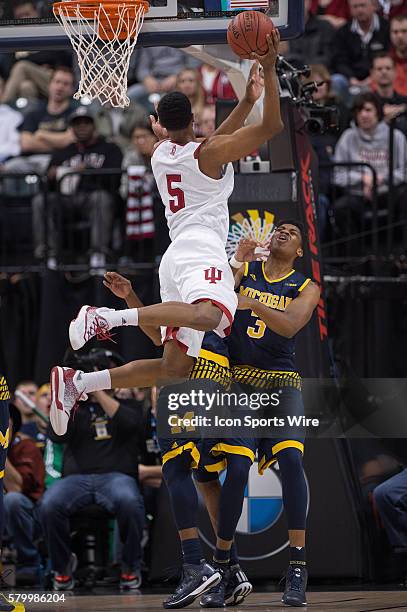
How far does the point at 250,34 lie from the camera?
271 inches

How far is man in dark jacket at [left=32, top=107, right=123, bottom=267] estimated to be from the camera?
12.7 meters

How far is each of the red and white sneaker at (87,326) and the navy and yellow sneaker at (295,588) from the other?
6.32 feet

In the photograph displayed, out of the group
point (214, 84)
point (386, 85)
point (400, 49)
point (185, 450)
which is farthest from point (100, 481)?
point (400, 49)

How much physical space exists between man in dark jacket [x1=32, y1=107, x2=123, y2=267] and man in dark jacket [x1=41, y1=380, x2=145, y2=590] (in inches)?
115

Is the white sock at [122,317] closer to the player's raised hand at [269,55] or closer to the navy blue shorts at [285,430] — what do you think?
the navy blue shorts at [285,430]

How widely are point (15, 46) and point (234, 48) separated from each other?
177cm

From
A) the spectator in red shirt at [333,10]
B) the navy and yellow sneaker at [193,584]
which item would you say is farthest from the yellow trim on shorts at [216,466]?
the spectator in red shirt at [333,10]

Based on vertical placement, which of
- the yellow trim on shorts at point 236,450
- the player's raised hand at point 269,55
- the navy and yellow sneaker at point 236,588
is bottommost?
the navy and yellow sneaker at point 236,588

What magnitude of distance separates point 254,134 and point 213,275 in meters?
0.87

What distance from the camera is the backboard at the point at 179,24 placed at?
26.0 ft

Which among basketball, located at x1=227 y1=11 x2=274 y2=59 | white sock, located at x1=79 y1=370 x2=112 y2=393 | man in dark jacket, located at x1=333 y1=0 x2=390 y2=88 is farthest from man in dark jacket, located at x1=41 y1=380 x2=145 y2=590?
man in dark jacket, located at x1=333 y1=0 x2=390 y2=88

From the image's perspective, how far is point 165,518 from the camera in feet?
30.9

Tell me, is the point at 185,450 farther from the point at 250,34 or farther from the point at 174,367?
the point at 250,34

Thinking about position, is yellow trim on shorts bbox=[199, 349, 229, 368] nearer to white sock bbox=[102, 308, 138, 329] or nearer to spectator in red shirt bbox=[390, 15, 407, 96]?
white sock bbox=[102, 308, 138, 329]
